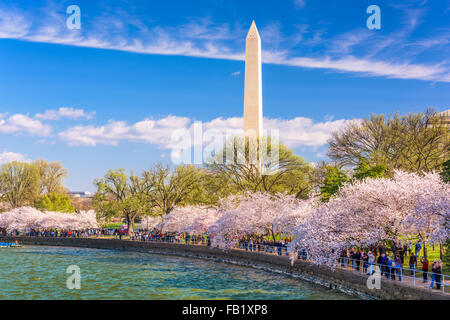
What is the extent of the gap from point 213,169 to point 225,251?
17521 millimetres

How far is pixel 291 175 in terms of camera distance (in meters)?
59.9

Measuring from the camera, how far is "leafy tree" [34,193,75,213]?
88.2m

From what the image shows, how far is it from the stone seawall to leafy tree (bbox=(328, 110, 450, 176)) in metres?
17.1

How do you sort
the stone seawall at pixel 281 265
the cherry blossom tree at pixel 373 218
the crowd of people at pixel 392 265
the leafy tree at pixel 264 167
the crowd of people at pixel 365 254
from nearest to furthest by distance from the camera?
the crowd of people at pixel 392 265, the stone seawall at pixel 281 265, the crowd of people at pixel 365 254, the cherry blossom tree at pixel 373 218, the leafy tree at pixel 264 167

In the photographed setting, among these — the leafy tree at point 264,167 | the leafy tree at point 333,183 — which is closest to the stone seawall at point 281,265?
the leafy tree at point 333,183

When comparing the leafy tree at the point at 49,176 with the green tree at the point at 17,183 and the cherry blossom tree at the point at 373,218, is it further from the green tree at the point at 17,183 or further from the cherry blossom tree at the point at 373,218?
the cherry blossom tree at the point at 373,218

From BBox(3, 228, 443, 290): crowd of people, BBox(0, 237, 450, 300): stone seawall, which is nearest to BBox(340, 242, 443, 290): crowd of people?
BBox(3, 228, 443, 290): crowd of people

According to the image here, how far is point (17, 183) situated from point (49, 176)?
27.3ft

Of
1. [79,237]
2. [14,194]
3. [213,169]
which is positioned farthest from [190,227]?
[14,194]

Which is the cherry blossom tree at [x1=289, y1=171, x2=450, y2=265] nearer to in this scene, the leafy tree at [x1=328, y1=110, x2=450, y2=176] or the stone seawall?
the stone seawall

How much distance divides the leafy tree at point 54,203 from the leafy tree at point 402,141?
196 feet

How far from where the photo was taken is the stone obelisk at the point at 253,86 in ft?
206

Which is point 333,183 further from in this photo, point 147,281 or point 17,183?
point 17,183
